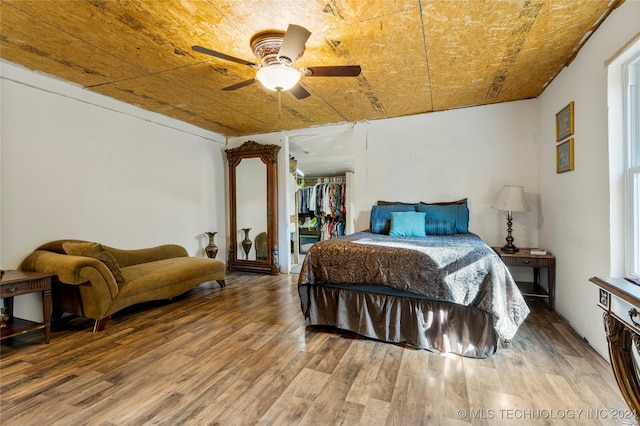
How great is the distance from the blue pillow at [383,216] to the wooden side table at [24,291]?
3.18m

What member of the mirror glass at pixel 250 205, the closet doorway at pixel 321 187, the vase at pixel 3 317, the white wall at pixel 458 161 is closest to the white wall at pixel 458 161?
the white wall at pixel 458 161

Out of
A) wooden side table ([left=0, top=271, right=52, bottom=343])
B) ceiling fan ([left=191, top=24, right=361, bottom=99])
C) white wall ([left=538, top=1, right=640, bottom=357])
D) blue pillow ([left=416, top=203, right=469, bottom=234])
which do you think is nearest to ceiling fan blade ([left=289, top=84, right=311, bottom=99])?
ceiling fan ([left=191, top=24, right=361, bottom=99])

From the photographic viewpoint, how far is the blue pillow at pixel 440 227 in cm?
324

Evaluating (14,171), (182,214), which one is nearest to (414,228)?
(182,214)

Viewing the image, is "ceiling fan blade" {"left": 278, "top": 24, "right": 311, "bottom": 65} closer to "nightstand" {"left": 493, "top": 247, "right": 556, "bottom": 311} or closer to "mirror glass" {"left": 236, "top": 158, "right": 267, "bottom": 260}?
"nightstand" {"left": 493, "top": 247, "right": 556, "bottom": 311}

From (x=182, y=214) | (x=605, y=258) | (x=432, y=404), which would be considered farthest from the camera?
(x=182, y=214)

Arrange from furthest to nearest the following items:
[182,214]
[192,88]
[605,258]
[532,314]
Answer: [182,214]
[192,88]
[532,314]
[605,258]

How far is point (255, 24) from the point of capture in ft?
6.40

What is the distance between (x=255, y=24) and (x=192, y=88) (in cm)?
146

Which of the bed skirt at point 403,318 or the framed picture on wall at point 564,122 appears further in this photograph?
the framed picture on wall at point 564,122

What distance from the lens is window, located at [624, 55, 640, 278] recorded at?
5.76 feet

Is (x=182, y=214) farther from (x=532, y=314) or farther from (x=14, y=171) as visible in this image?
(x=532, y=314)

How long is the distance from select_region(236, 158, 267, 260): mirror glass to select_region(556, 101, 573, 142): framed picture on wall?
12.6 ft

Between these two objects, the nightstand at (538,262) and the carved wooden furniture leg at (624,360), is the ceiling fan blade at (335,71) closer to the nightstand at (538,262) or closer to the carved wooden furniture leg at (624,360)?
the carved wooden furniture leg at (624,360)
